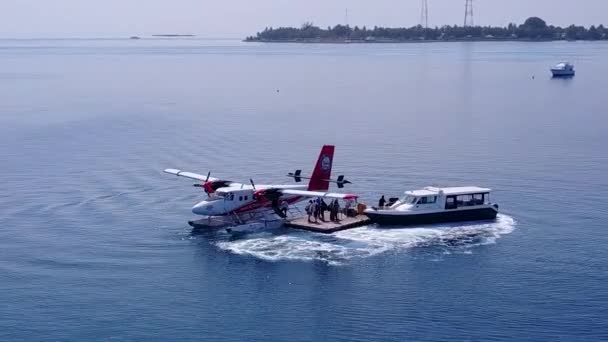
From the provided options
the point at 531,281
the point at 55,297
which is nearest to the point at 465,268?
the point at 531,281

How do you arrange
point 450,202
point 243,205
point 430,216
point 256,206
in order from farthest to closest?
point 256,206, point 450,202, point 243,205, point 430,216

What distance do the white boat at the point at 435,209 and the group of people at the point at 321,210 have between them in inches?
114

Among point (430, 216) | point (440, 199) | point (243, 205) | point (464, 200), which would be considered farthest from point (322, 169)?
point (464, 200)

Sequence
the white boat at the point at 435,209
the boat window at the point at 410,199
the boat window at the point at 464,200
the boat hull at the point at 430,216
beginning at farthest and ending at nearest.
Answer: the boat window at the point at 464,200 → the boat window at the point at 410,199 → the white boat at the point at 435,209 → the boat hull at the point at 430,216

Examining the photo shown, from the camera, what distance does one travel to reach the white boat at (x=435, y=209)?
72.2 metres

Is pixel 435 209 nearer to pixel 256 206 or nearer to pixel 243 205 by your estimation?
pixel 256 206

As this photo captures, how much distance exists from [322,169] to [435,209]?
1218 cm

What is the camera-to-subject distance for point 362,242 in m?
67.6

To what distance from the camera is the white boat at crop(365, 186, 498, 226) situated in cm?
7219

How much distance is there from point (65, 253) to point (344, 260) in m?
22.2

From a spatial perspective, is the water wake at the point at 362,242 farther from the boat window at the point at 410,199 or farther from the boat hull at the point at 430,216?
the boat window at the point at 410,199

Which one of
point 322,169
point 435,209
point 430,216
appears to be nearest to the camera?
point 430,216

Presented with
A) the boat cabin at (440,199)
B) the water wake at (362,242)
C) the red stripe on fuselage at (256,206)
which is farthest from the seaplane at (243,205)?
the boat cabin at (440,199)

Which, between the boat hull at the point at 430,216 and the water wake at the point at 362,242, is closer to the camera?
the water wake at the point at 362,242
